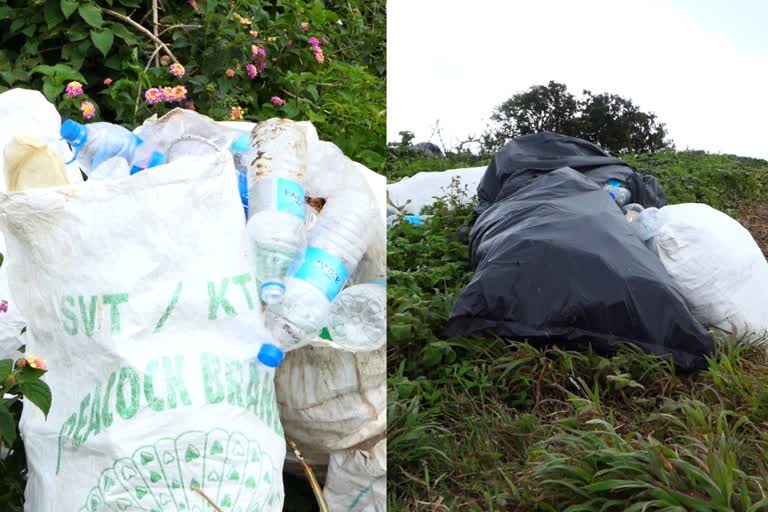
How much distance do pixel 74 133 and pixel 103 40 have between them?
104 centimetres

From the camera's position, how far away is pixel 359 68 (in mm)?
3227

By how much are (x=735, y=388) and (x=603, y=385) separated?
0.83 ft

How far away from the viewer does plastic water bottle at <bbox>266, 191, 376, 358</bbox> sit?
1.24 meters

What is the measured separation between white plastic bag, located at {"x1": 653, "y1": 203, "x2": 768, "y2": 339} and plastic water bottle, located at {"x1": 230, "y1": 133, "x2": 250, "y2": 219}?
1.09m

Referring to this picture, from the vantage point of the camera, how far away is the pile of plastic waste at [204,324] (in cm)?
108

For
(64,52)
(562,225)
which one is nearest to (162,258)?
(562,225)

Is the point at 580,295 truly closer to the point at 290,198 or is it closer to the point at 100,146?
the point at 290,198

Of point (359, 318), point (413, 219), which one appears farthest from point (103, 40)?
point (359, 318)

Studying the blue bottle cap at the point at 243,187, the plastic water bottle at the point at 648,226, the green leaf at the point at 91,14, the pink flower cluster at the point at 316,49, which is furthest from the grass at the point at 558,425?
the green leaf at the point at 91,14

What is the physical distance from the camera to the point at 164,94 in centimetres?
230

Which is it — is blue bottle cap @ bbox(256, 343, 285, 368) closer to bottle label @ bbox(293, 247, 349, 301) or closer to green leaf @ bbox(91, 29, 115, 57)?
bottle label @ bbox(293, 247, 349, 301)

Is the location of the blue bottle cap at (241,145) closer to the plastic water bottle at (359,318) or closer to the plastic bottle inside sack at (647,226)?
the plastic water bottle at (359,318)

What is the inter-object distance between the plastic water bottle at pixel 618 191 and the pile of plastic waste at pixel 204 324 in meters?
1.41

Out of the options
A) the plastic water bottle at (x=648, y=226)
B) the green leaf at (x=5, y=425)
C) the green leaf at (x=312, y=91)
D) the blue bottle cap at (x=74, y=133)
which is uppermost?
the blue bottle cap at (x=74, y=133)
